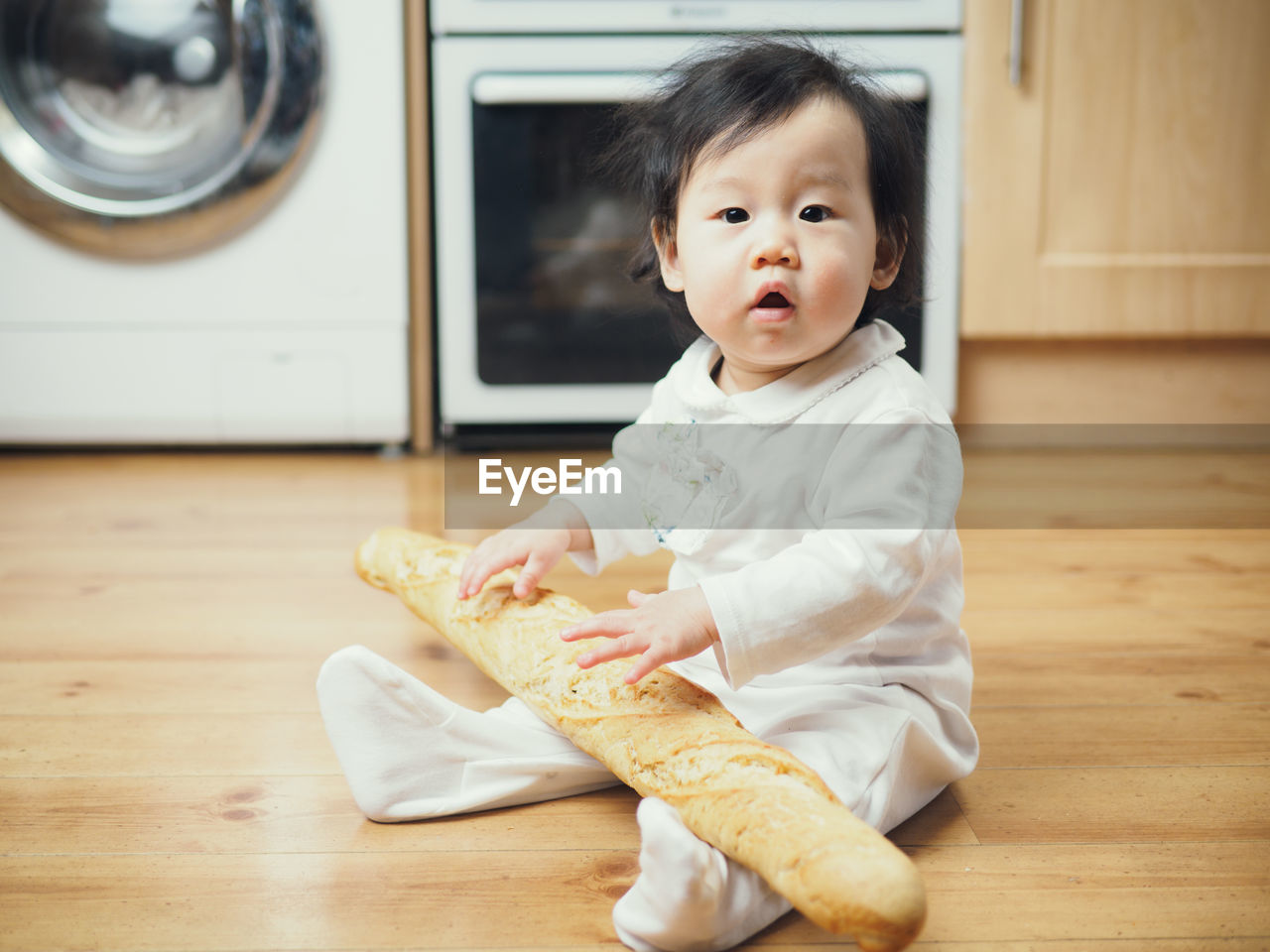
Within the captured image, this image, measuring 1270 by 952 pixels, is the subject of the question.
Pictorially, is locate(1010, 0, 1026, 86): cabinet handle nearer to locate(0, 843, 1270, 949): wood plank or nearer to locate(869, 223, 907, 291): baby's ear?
locate(869, 223, 907, 291): baby's ear

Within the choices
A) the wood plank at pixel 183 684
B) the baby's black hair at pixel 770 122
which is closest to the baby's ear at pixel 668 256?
the baby's black hair at pixel 770 122

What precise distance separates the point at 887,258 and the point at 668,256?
0.14 metres

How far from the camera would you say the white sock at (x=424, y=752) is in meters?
0.60

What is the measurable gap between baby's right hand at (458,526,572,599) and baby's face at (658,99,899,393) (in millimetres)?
175

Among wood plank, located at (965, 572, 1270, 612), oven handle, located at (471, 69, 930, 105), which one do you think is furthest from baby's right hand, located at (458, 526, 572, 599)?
oven handle, located at (471, 69, 930, 105)

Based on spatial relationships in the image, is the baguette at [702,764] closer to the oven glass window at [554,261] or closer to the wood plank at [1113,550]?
the wood plank at [1113,550]

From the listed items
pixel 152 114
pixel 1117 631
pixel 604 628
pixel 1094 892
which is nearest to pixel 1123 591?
pixel 1117 631

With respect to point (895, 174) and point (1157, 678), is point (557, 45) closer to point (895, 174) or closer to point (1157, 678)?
point (895, 174)

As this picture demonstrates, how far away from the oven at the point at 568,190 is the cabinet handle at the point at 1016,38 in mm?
73

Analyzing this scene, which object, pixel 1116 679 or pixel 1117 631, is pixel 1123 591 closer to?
pixel 1117 631

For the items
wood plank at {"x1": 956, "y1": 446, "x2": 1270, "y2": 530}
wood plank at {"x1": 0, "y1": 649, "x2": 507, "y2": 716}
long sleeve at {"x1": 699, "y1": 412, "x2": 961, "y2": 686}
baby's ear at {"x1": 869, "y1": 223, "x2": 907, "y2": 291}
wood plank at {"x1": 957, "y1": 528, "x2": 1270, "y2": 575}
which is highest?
baby's ear at {"x1": 869, "y1": 223, "x2": 907, "y2": 291}

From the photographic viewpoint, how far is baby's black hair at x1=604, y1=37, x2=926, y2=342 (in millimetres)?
655

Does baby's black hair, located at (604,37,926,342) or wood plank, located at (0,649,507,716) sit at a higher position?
baby's black hair, located at (604,37,926,342)

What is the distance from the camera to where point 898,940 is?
1.45 feet
